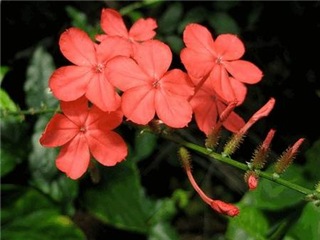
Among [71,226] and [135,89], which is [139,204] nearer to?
[71,226]

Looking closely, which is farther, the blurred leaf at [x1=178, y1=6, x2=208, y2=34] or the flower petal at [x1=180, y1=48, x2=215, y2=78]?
the blurred leaf at [x1=178, y1=6, x2=208, y2=34]

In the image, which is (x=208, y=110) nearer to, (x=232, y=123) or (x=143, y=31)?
(x=232, y=123)

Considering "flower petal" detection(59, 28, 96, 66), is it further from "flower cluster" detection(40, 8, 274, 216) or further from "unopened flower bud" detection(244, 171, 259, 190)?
"unopened flower bud" detection(244, 171, 259, 190)

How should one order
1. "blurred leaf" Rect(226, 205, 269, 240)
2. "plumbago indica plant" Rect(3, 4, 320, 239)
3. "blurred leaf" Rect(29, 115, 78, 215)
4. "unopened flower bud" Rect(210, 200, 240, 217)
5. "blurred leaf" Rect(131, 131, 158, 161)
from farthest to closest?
"blurred leaf" Rect(131, 131, 158, 161) → "blurred leaf" Rect(29, 115, 78, 215) → "blurred leaf" Rect(226, 205, 269, 240) → "plumbago indica plant" Rect(3, 4, 320, 239) → "unopened flower bud" Rect(210, 200, 240, 217)

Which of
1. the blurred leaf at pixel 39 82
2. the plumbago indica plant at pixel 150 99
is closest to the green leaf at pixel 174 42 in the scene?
the blurred leaf at pixel 39 82

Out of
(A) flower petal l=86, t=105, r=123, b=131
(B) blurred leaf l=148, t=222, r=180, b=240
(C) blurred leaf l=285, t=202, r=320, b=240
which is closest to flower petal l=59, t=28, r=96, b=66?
(A) flower petal l=86, t=105, r=123, b=131

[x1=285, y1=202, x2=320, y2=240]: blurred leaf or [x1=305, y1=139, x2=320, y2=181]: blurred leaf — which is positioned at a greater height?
[x1=305, y1=139, x2=320, y2=181]: blurred leaf
